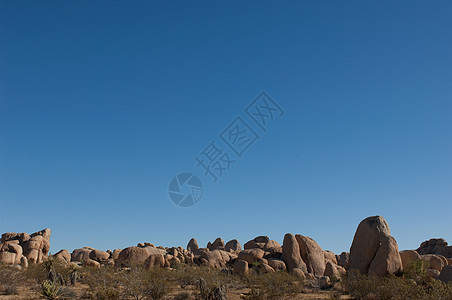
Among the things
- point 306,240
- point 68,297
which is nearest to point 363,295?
point 68,297

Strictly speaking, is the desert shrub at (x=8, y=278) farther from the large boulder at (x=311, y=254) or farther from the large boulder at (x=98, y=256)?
the large boulder at (x=311, y=254)

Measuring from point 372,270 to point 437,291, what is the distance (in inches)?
391

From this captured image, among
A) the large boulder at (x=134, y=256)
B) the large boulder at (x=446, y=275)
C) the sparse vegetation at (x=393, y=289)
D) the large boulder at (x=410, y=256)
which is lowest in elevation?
the sparse vegetation at (x=393, y=289)

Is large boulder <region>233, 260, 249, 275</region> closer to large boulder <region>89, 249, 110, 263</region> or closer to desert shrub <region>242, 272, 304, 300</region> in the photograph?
desert shrub <region>242, 272, 304, 300</region>

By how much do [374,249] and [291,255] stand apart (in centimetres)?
1215

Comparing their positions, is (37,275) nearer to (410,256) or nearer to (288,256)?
(288,256)

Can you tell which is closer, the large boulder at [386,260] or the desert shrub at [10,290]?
the desert shrub at [10,290]

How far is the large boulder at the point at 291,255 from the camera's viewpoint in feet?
117

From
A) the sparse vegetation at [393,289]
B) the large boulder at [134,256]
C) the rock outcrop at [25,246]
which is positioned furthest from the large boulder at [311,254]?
the rock outcrop at [25,246]

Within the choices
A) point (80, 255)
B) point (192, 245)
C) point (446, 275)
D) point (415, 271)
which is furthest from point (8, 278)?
point (192, 245)

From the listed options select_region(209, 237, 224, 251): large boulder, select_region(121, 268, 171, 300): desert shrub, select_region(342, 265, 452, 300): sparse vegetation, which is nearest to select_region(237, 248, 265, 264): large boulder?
select_region(342, 265, 452, 300): sparse vegetation

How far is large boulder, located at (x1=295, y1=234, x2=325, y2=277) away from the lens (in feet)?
119

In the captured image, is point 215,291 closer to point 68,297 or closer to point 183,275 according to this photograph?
point 68,297

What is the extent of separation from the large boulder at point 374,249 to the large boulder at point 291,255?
9.61 meters
